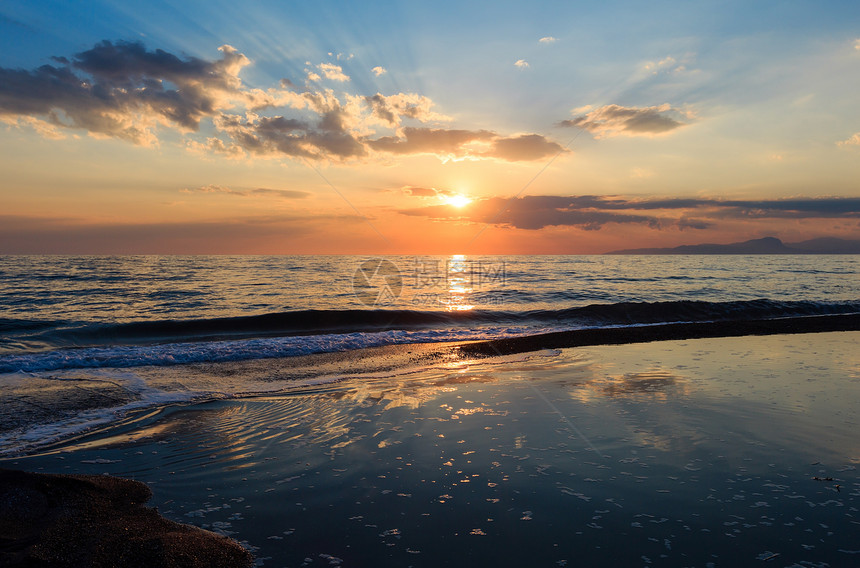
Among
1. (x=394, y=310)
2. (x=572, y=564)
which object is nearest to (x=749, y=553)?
(x=572, y=564)

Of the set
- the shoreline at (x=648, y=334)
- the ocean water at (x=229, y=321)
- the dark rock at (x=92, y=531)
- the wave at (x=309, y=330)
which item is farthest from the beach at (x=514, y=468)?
the wave at (x=309, y=330)

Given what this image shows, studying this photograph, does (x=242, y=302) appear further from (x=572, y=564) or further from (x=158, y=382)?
(x=572, y=564)

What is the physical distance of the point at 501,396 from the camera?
916 cm

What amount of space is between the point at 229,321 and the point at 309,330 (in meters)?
4.57

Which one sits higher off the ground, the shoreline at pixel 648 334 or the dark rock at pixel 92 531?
the dark rock at pixel 92 531

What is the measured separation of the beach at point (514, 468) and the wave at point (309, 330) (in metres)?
7.16

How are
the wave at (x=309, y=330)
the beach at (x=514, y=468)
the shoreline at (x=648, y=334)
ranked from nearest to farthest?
the beach at (x=514, y=468), the wave at (x=309, y=330), the shoreline at (x=648, y=334)

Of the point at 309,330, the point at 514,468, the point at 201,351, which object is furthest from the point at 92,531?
the point at 309,330

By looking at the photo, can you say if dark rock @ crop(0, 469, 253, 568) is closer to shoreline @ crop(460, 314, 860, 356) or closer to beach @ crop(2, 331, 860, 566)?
beach @ crop(2, 331, 860, 566)

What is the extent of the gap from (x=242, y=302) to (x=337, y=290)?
967 cm

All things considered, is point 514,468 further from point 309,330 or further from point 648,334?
point 309,330

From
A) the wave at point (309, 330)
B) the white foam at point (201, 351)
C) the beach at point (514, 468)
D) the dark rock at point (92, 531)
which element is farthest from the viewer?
the wave at point (309, 330)

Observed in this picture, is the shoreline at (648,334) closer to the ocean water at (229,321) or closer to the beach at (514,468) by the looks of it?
the ocean water at (229,321)

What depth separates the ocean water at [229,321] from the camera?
1052cm
